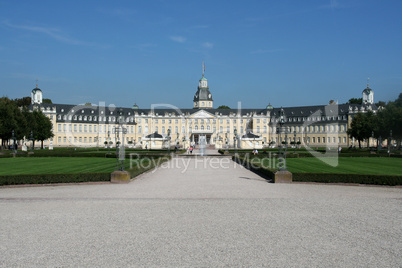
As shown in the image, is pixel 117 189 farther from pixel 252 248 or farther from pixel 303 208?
pixel 252 248

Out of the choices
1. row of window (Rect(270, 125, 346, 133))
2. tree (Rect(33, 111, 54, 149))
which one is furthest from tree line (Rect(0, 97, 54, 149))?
row of window (Rect(270, 125, 346, 133))

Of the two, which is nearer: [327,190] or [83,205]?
[83,205]

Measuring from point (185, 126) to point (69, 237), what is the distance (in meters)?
109

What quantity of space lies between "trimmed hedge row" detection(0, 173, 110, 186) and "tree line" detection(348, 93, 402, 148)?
147 ft

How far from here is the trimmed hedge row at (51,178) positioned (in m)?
18.2

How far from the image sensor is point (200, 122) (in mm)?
116812

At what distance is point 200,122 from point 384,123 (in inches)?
2528

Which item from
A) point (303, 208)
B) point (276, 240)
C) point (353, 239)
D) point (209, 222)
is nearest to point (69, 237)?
point (209, 222)

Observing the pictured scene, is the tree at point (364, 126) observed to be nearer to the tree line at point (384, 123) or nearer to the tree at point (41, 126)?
the tree line at point (384, 123)

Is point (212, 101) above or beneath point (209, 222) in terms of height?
above

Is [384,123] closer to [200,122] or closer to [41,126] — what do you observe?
[41,126]

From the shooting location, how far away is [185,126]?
385 feet

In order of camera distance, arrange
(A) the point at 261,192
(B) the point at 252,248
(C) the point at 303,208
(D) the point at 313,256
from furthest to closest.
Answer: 1. (A) the point at 261,192
2. (C) the point at 303,208
3. (B) the point at 252,248
4. (D) the point at 313,256

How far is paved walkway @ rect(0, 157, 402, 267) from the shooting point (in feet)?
24.1
